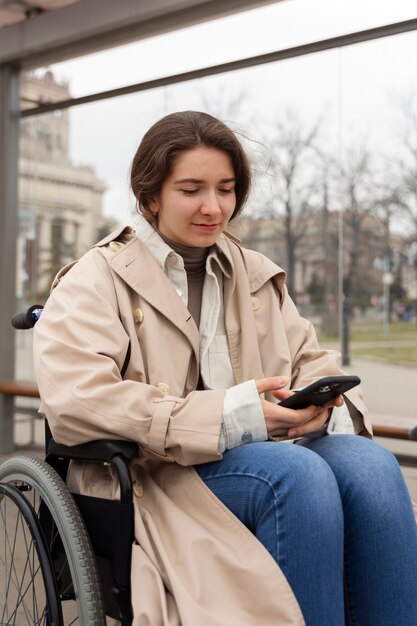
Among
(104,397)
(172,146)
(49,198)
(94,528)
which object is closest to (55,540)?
(94,528)

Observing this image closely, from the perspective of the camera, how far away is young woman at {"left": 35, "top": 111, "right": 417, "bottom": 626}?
4.55 feet

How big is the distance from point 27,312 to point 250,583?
866 mm

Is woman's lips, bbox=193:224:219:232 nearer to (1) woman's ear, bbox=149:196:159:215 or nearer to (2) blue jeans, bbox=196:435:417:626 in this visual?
(1) woman's ear, bbox=149:196:159:215

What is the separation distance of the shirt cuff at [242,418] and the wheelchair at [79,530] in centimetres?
18

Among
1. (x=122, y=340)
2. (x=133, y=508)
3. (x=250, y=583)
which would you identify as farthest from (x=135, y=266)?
(x=250, y=583)

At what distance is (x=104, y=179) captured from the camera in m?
5.31

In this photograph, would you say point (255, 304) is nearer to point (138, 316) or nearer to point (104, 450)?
point (138, 316)

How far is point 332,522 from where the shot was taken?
1.41 meters

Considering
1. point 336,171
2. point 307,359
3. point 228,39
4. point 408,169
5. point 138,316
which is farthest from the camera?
point 228,39

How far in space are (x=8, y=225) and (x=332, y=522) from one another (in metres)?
4.41

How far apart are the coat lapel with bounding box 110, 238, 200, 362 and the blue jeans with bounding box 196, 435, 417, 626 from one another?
30 centimetres

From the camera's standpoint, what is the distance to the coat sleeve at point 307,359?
1.81 metres

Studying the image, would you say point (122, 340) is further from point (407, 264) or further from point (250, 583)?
point (407, 264)

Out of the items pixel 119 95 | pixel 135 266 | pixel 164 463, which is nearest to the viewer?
pixel 164 463
